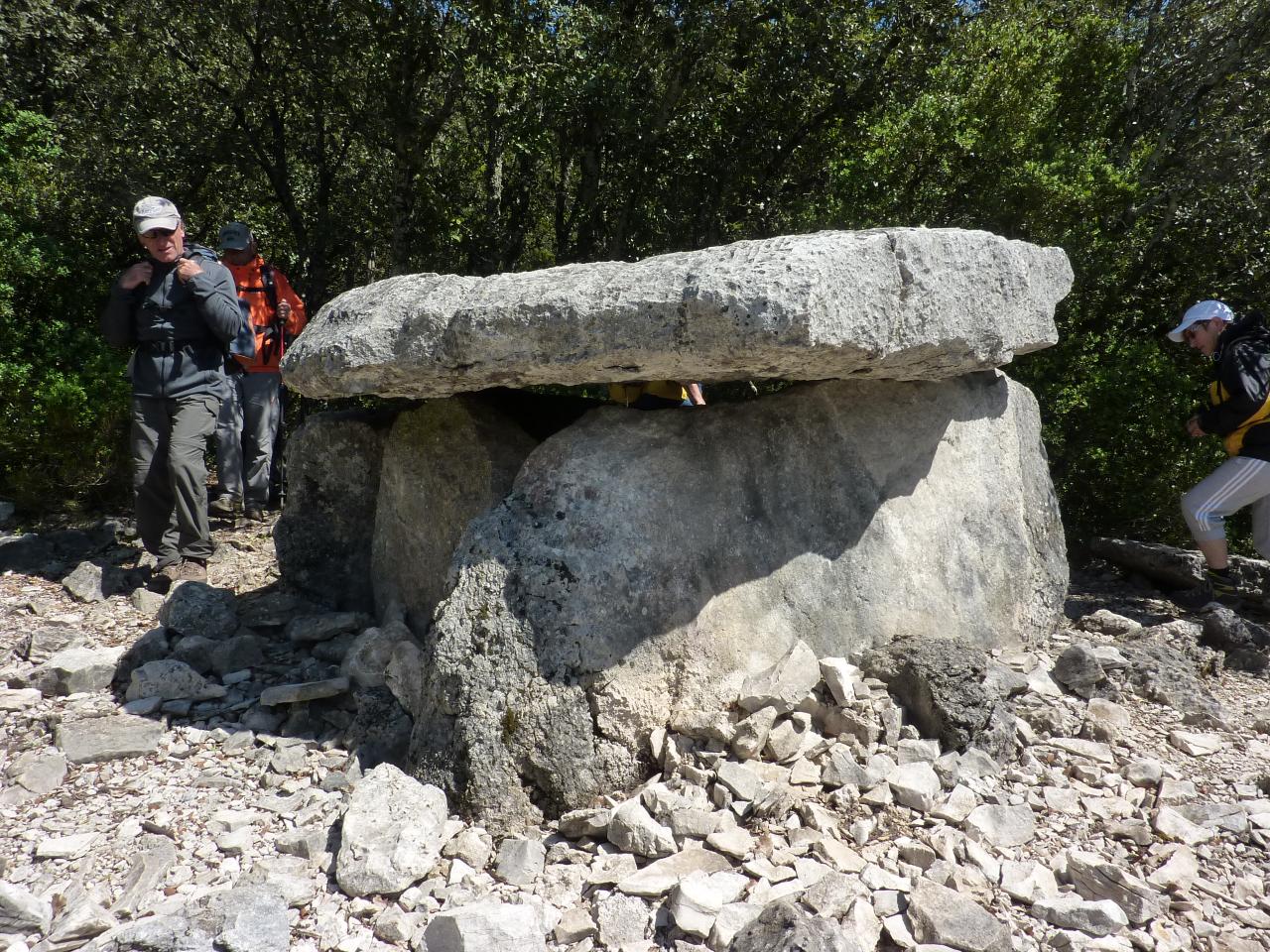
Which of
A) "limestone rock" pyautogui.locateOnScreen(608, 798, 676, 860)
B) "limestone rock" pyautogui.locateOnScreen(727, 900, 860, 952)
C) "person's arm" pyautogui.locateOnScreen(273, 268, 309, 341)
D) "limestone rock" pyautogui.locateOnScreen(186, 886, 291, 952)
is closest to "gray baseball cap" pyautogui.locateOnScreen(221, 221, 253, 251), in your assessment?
"person's arm" pyautogui.locateOnScreen(273, 268, 309, 341)

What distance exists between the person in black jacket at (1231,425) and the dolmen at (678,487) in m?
0.95

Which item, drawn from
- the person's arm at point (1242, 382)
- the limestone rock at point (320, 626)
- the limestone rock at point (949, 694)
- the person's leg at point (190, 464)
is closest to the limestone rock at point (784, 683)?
the limestone rock at point (949, 694)

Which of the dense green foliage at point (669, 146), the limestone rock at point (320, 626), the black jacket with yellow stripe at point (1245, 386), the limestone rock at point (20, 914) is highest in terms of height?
the dense green foliage at point (669, 146)

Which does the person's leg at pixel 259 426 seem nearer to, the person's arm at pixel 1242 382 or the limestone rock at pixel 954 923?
the limestone rock at pixel 954 923

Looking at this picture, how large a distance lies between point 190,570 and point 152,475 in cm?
57

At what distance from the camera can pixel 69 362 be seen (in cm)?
643

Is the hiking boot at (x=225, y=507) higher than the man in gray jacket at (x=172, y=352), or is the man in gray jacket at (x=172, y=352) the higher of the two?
the man in gray jacket at (x=172, y=352)

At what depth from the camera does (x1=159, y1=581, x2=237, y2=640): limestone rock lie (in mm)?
4574

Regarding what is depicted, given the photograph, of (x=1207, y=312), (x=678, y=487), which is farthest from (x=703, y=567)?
(x=1207, y=312)

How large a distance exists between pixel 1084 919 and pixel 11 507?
7003 millimetres

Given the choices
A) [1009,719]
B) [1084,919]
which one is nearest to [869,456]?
[1009,719]

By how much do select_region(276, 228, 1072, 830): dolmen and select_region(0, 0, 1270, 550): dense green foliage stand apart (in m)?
2.26

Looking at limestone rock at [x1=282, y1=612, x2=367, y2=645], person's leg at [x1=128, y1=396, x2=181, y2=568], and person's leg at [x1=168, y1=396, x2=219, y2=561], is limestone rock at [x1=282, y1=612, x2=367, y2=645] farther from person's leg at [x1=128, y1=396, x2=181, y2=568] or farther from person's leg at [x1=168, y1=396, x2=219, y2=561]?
person's leg at [x1=128, y1=396, x2=181, y2=568]

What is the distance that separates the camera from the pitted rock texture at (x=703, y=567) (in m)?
3.38
